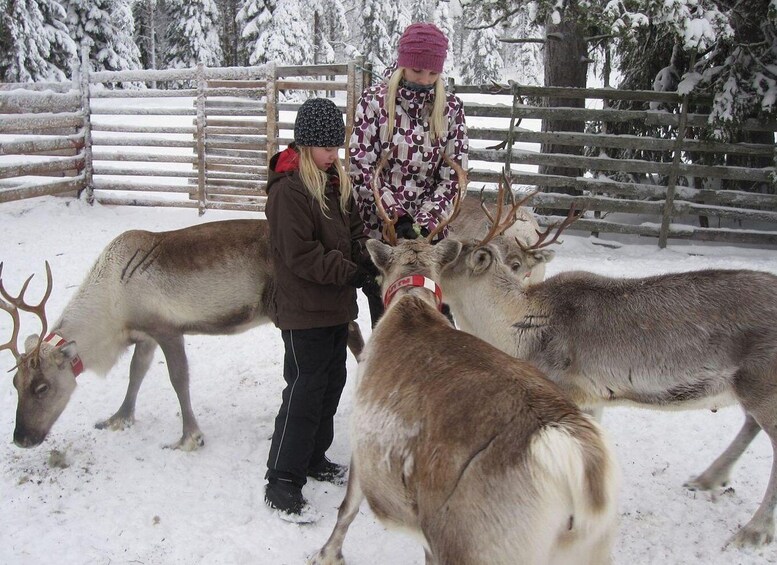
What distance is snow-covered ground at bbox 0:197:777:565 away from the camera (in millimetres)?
3545

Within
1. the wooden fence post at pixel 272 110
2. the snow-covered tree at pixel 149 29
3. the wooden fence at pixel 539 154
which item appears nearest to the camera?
the wooden fence at pixel 539 154

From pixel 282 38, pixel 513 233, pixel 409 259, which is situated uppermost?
pixel 282 38

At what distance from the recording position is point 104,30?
2867cm

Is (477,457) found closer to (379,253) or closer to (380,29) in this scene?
(379,253)

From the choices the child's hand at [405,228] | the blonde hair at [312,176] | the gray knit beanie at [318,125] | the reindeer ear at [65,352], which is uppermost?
the gray knit beanie at [318,125]

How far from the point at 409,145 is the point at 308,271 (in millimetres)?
1065

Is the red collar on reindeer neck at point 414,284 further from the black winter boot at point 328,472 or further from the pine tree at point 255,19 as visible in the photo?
the pine tree at point 255,19

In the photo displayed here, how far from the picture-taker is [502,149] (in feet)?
33.5

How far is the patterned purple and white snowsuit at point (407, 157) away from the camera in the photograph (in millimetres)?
3984

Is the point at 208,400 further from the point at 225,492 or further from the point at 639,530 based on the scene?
the point at 639,530

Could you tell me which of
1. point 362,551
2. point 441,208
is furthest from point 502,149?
point 362,551

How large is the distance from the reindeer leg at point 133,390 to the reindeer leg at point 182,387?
28 cm

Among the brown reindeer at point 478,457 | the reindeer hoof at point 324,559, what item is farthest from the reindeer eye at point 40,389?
the brown reindeer at point 478,457

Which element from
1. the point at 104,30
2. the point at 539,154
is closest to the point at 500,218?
the point at 539,154
